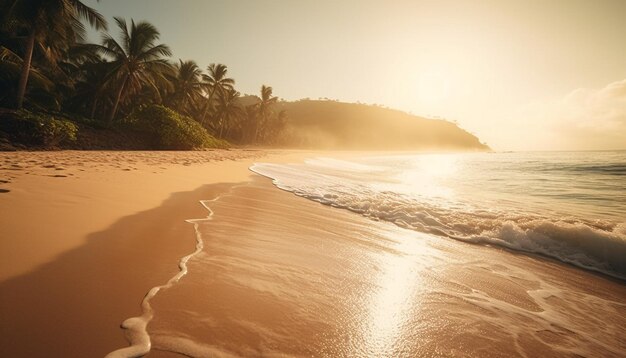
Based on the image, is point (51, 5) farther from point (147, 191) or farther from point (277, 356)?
point (277, 356)

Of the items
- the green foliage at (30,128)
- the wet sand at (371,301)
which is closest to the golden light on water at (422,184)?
the wet sand at (371,301)

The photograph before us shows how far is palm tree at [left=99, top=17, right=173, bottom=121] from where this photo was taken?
21.7 meters

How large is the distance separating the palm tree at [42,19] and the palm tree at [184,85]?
1558cm

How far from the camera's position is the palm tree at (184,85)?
1254 inches

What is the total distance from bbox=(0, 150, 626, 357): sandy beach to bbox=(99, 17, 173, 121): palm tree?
73.6ft

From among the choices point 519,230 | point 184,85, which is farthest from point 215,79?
point 519,230

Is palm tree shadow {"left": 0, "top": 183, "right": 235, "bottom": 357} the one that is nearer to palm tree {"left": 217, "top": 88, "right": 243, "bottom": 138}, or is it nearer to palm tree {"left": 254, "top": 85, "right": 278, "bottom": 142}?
palm tree {"left": 217, "top": 88, "right": 243, "bottom": 138}

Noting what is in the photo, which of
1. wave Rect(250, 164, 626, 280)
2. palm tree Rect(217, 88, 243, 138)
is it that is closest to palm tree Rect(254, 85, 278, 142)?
palm tree Rect(217, 88, 243, 138)

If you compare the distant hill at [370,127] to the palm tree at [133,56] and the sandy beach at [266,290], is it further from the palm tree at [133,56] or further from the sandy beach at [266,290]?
the sandy beach at [266,290]

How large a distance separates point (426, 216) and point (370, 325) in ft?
13.2

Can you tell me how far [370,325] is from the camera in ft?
6.06

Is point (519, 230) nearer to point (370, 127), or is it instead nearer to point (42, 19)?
point (42, 19)

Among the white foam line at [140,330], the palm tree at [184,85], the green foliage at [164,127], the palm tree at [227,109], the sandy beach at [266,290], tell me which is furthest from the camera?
the palm tree at [227,109]

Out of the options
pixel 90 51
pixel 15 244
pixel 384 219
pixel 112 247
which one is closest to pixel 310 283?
pixel 112 247
